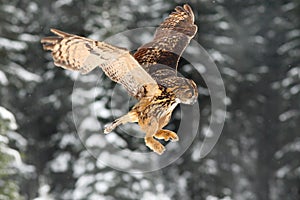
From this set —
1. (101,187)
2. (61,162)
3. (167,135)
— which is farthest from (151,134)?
(61,162)

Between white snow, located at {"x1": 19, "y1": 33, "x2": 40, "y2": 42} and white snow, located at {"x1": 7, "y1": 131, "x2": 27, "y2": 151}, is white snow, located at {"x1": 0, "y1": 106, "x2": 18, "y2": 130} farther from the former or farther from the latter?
white snow, located at {"x1": 19, "y1": 33, "x2": 40, "y2": 42}

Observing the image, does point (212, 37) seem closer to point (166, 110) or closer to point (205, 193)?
point (205, 193)

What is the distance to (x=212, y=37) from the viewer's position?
198 cm

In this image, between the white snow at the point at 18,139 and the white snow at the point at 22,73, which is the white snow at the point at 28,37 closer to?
the white snow at the point at 22,73

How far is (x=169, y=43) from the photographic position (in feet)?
2.67

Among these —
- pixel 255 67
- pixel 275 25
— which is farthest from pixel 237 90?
pixel 275 25

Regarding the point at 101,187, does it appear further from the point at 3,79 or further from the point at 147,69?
the point at 147,69

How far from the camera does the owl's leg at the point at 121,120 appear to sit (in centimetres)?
76

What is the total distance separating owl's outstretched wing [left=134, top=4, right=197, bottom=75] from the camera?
2.58 ft

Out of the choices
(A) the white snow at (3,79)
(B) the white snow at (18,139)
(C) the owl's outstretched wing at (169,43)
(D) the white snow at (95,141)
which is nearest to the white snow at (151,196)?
(D) the white snow at (95,141)

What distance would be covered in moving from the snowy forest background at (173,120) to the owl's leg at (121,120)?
0.95m

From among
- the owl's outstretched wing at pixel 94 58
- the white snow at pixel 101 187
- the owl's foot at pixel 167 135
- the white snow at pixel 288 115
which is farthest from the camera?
the white snow at pixel 288 115

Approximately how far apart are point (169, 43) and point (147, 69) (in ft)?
0.18

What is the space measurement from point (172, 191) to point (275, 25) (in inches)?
23.7
